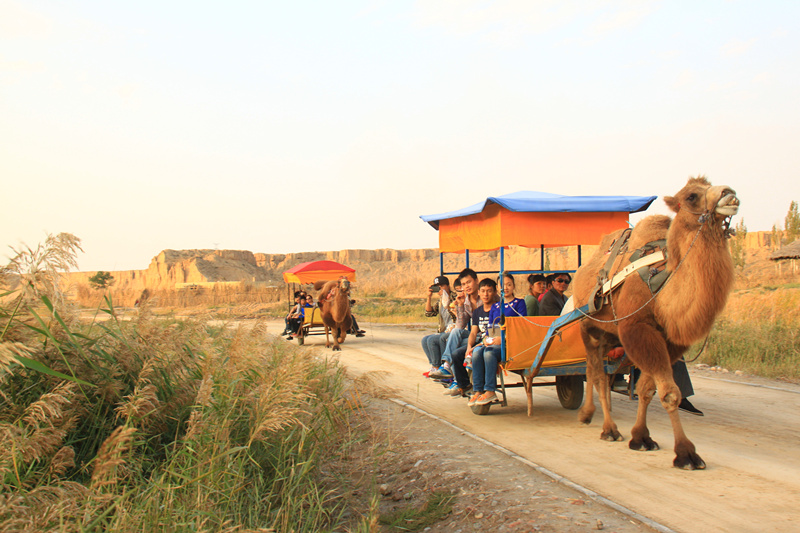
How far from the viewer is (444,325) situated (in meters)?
11.0

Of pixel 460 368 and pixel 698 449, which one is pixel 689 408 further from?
pixel 460 368

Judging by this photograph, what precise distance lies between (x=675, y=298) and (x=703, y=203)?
3.05 ft

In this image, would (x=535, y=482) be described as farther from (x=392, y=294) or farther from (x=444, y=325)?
(x=392, y=294)

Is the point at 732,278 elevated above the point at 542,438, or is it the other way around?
the point at 732,278

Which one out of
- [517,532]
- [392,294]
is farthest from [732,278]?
[392,294]

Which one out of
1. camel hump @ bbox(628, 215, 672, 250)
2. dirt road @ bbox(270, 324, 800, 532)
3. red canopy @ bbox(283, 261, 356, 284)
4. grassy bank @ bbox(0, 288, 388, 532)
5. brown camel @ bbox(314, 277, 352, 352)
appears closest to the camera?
grassy bank @ bbox(0, 288, 388, 532)

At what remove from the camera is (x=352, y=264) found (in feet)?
370

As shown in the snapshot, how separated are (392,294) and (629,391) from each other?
4992 cm

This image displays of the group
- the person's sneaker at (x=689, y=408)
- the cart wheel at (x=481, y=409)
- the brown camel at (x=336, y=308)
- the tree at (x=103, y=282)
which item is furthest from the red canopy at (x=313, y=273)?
the person's sneaker at (x=689, y=408)

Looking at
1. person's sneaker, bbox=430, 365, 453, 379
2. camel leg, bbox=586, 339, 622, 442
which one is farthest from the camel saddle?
person's sneaker, bbox=430, 365, 453, 379

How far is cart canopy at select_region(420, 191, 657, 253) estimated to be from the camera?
8.01 metres

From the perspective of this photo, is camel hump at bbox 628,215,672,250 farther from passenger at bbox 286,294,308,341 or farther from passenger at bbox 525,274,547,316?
passenger at bbox 286,294,308,341

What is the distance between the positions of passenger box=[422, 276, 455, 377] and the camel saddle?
3.01m

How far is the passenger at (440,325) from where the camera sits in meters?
9.80
